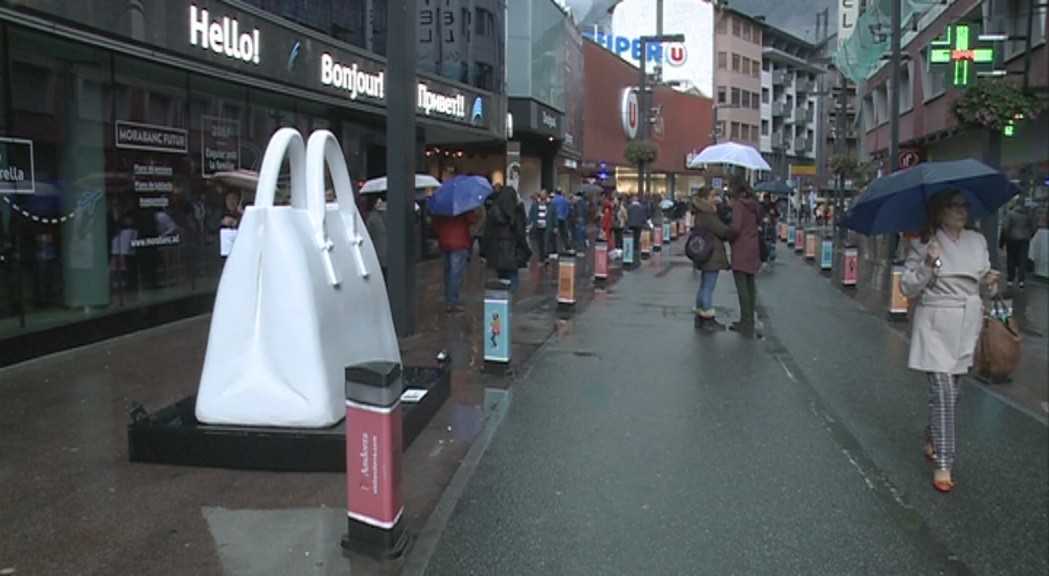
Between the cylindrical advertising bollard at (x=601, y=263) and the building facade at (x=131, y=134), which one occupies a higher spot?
the building facade at (x=131, y=134)

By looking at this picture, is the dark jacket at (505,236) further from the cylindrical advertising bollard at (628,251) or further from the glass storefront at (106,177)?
the cylindrical advertising bollard at (628,251)

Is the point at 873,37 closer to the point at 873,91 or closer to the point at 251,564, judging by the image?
the point at 873,91

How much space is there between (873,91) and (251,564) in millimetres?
44143

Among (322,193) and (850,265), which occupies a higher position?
(322,193)

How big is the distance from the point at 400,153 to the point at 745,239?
4.62m

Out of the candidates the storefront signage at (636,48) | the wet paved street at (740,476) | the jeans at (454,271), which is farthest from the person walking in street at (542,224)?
the storefront signage at (636,48)

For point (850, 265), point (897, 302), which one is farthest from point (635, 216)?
point (897, 302)

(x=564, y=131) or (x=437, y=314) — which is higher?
(x=564, y=131)

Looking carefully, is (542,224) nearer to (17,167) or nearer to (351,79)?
(351,79)

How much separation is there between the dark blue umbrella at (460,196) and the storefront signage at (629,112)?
131 ft

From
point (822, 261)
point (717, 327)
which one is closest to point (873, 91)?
point (822, 261)

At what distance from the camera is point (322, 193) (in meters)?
6.37

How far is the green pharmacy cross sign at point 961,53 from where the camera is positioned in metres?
14.5

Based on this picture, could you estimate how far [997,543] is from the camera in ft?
15.9
